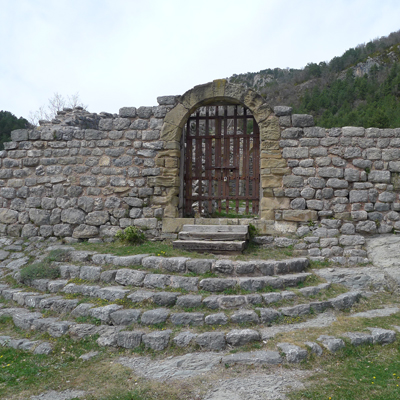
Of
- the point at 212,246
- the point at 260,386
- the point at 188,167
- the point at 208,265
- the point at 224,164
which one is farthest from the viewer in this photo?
the point at 188,167

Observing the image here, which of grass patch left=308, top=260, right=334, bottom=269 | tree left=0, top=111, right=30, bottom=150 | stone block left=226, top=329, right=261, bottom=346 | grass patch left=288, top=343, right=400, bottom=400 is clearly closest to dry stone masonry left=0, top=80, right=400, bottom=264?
grass patch left=308, top=260, right=334, bottom=269

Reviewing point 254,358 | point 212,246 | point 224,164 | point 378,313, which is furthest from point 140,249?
point 378,313

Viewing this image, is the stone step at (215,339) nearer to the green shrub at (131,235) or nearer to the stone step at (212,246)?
the stone step at (212,246)

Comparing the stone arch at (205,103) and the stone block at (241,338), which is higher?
the stone arch at (205,103)

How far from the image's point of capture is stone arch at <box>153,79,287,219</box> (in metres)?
7.40

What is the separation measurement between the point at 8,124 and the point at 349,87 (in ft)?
87.1

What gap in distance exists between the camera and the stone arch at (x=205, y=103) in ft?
24.3

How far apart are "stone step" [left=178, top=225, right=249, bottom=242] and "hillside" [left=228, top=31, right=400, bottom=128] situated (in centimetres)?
1361

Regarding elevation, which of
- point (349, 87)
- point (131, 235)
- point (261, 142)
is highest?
point (349, 87)

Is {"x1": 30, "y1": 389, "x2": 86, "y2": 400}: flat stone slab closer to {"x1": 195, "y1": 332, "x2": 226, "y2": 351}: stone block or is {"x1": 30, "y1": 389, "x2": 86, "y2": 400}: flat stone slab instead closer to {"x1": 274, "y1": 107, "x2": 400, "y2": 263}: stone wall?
{"x1": 195, "y1": 332, "x2": 226, "y2": 351}: stone block

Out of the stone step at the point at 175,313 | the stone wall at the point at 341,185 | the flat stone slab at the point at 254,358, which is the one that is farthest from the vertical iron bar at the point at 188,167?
the flat stone slab at the point at 254,358

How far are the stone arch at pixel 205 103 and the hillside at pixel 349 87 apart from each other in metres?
12.4

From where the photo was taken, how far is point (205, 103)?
7902 millimetres

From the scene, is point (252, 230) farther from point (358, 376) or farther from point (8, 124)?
point (8, 124)
